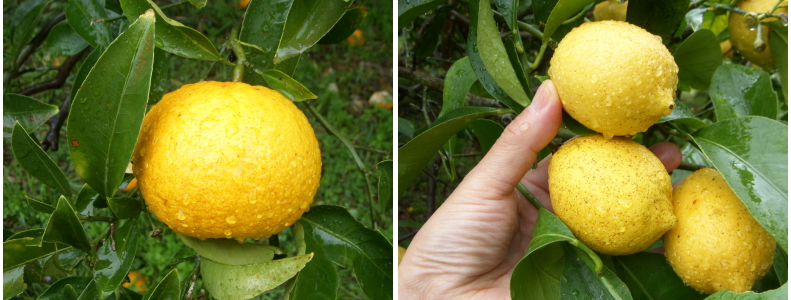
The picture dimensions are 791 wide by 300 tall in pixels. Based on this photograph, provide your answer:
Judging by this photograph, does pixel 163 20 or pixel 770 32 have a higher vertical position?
pixel 163 20

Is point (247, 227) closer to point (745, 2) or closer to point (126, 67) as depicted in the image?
point (126, 67)

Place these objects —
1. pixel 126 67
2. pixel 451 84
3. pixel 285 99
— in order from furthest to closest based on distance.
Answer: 1. pixel 451 84
2. pixel 285 99
3. pixel 126 67

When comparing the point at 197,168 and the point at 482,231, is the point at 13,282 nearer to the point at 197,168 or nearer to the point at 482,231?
the point at 197,168

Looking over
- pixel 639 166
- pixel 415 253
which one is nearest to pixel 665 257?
pixel 639 166

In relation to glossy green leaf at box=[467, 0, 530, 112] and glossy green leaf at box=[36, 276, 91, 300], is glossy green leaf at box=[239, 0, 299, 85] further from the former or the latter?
glossy green leaf at box=[36, 276, 91, 300]

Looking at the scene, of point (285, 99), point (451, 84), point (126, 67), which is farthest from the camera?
point (451, 84)

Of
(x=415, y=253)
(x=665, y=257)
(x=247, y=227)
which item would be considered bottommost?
(x=415, y=253)

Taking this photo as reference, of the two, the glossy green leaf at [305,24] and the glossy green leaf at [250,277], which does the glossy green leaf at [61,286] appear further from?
the glossy green leaf at [305,24]

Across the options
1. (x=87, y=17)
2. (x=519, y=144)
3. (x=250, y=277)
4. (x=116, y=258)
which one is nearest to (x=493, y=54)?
(x=519, y=144)

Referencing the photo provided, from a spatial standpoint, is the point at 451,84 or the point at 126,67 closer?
the point at 126,67
